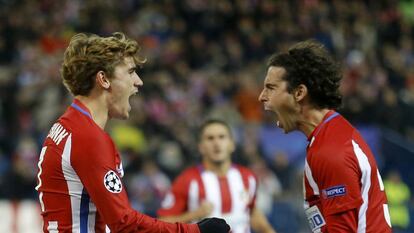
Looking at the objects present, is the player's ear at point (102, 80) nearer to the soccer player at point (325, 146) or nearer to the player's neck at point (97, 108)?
the player's neck at point (97, 108)

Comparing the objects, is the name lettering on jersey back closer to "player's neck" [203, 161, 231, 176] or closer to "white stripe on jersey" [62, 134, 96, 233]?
"white stripe on jersey" [62, 134, 96, 233]

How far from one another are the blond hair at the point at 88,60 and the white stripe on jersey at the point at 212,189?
330cm

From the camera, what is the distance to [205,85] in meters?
14.5

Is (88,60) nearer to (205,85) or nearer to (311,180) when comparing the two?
(311,180)

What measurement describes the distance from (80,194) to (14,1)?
11.4 metres

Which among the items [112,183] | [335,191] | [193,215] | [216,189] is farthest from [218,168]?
[335,191]

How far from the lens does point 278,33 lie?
16328 millimetres

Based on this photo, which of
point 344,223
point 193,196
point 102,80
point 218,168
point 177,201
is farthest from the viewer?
point 218,168

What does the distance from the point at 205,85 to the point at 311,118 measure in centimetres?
994

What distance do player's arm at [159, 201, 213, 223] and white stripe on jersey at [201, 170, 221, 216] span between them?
20cm

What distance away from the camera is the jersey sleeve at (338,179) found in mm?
4238

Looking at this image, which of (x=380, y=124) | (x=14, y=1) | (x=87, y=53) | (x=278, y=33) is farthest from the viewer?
(x=278, y=33)

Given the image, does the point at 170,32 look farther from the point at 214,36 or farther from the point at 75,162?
the point at 75,162

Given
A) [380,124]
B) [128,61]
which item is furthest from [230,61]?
[128,61]
